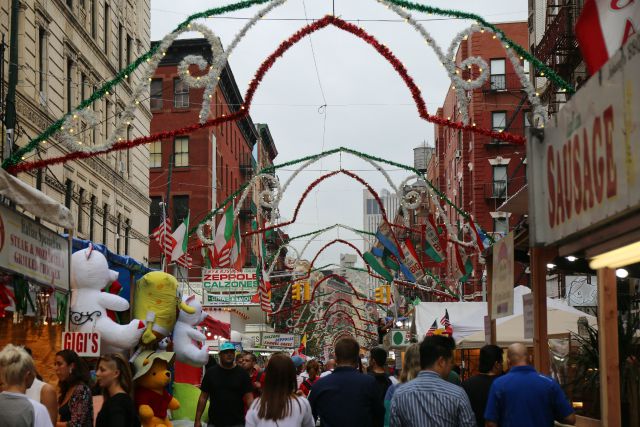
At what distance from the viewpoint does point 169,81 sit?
6481 centimetres

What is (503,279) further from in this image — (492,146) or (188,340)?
(492,146)

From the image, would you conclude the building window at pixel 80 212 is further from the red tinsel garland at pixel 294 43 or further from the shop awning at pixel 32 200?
the shop awning at pixel 32 200

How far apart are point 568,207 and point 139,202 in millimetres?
38407

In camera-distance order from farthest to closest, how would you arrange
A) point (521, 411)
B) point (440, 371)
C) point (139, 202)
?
1. point (139, 202)
2. point (521, 411)
3. point (440, 371)

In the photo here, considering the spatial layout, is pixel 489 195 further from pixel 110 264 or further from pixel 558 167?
pixel 558 167

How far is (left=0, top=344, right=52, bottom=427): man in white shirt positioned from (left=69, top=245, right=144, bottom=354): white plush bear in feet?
22.2

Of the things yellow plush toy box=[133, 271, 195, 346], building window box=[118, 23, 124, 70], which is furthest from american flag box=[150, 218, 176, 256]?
building window box=[118, 23, 124, 70]

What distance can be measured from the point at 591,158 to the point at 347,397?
4030 mm

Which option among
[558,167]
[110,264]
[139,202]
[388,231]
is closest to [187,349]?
[110,264]

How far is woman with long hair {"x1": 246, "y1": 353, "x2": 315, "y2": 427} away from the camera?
8.39m

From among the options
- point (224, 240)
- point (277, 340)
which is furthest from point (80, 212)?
point (277, 340)

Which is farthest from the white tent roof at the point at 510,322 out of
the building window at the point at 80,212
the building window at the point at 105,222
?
the building window at the point at 105,222

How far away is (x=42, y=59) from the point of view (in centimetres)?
2992

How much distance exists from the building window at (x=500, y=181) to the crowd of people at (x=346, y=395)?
4842 centimetres
